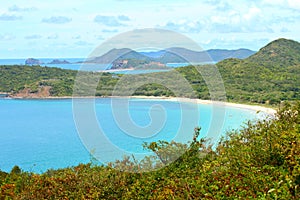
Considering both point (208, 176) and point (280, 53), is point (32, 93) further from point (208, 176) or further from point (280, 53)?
point (208, 176)

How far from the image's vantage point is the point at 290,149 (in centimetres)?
429

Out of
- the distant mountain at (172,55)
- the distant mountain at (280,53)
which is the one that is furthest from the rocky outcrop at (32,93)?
the distant mountain at (280,53)

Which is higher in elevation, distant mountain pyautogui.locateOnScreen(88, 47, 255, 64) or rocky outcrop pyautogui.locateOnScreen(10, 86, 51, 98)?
rocky outcrop pyautogui.locateOnScreen(10, 86, 51, 98)

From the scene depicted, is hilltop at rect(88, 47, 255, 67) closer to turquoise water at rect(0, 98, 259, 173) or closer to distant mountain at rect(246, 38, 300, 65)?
turquoise water at rect(0, 98, 259, 173)

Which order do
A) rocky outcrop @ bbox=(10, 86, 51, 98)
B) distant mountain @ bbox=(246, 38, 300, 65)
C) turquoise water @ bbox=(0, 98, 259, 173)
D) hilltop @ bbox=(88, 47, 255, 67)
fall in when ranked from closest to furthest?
1. hilltop @ bbox=(88, 47, 255, 67)
2. turquoise water @ bbox=(0, 98, 259, 173)
3. rocky outcrop @ bbox=(10, 86, 51, 98)
4. distant mountain @ bbox=(246, 38, 300, 65)

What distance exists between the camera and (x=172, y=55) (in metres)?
20.1

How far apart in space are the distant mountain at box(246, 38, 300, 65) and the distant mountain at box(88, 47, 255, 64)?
6.88 meters

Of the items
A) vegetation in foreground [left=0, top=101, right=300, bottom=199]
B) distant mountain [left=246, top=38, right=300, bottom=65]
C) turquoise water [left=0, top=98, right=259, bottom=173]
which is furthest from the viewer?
distant mountain [left=246, top=38, right=300, bottom=65]

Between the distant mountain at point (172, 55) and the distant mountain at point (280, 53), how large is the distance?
6877mm

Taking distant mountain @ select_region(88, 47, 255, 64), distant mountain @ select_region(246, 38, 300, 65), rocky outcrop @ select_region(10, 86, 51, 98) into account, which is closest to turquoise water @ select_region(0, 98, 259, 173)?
rocky outcrop @ select_region(10, 86, 51, 98)

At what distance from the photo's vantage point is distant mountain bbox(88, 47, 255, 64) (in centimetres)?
1030

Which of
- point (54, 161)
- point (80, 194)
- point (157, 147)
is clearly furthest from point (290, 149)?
point (54, 161)

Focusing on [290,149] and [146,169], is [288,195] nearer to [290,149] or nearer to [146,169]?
[290,149]

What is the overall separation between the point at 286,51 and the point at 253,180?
6938cm
